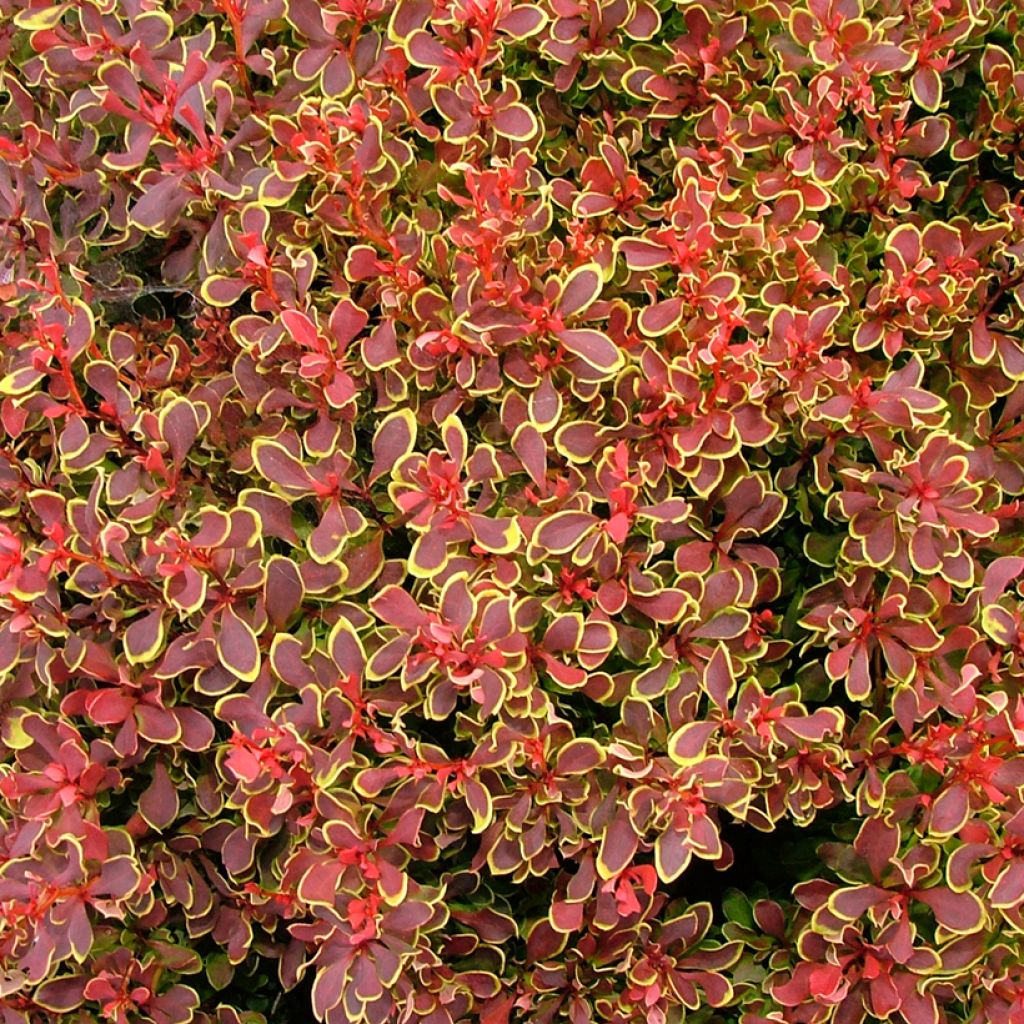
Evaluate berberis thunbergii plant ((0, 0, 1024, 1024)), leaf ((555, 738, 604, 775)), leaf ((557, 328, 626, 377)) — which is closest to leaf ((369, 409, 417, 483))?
berberis thunbergii plant ((0, 0, 1024, 1024))

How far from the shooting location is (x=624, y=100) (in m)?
2.13

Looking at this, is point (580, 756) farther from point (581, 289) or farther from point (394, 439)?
point (581, 289)

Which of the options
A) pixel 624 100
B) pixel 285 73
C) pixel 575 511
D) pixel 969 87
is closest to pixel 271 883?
pixel 575 511

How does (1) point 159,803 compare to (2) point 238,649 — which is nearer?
(2) point 238,649

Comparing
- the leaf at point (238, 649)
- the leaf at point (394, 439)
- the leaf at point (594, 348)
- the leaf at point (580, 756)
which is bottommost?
the leaf at point (580, 756)

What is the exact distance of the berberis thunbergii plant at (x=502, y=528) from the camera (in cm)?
164

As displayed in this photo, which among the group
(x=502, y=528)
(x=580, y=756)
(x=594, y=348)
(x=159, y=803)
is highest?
(x=594, y=348)

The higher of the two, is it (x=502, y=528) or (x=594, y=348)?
(x=594, y=348)

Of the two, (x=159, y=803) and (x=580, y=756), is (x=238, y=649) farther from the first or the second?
(x=580, y=756)

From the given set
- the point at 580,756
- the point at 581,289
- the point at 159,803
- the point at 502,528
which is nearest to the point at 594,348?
the point at 581,289

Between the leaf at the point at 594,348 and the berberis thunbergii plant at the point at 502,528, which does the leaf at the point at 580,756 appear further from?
the leaf at the point at 594,348

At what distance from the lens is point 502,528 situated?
1.63 metres

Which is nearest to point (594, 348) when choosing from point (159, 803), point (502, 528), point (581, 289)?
point (581, 289)

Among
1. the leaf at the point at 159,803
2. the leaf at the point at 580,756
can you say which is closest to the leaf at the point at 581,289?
the leaf at the point at 580,756
